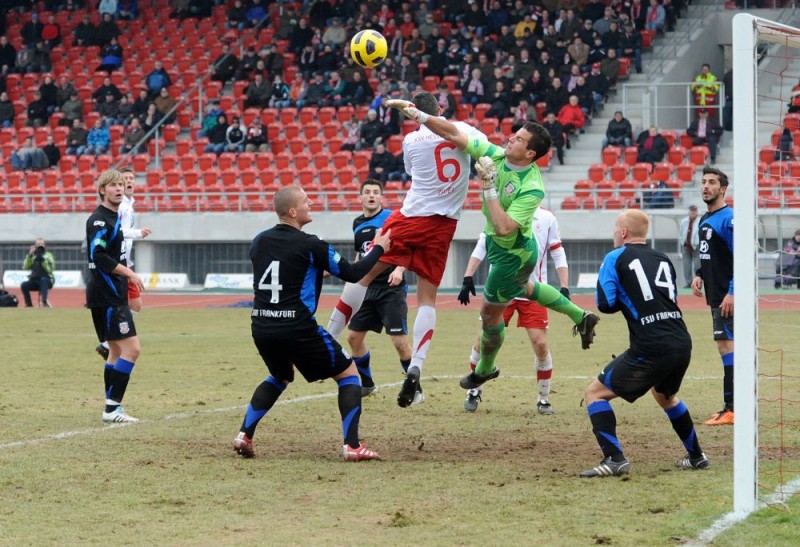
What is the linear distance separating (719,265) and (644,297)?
106 inches

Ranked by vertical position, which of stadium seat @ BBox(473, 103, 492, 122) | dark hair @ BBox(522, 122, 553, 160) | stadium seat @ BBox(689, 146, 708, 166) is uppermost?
stadium seat @ BBox(473, 103, 492, 122)

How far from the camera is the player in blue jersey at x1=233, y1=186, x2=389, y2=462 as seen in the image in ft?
A: 27.6

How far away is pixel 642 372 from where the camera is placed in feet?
25.6

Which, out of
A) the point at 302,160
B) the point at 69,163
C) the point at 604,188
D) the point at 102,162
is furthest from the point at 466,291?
the point at 69,163

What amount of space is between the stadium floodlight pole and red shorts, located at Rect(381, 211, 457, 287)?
3.30 m

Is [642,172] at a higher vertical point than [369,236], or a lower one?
higher

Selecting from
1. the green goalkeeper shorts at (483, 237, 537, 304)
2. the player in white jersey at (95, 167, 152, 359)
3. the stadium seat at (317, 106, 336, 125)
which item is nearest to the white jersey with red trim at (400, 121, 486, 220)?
the green goalkeeper shorts at (483, 237, 537, 304)

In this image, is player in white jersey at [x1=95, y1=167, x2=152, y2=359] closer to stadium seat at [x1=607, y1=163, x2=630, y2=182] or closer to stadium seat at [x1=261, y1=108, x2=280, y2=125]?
stadium seat at [x1=607, y1=163, x2=630, y2=182]

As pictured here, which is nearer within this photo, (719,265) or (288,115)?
(719,265)

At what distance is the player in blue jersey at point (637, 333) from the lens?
781 cm

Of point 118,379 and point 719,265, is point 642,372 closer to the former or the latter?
point 719,265

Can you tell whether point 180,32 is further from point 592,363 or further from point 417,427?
point 417,427

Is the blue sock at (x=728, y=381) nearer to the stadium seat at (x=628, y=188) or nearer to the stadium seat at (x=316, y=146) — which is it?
the stadium seat at (x=628, y=188)

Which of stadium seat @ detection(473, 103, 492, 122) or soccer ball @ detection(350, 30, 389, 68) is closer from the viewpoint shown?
soccer ball @ detection(350, 30, 389, 68)
